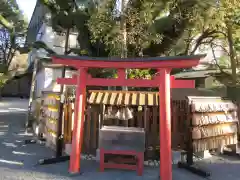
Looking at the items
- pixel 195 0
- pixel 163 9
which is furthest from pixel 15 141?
pixel 195 0

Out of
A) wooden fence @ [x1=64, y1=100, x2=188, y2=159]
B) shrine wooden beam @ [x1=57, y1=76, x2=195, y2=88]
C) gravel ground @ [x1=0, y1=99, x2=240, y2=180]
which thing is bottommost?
gravel ground @ [x1=0, y1=99, x2=240, y2=180]

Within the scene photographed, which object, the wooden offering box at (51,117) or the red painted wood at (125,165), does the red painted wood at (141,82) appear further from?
the wooden offering box at (51,117)

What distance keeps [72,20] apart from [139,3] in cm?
280

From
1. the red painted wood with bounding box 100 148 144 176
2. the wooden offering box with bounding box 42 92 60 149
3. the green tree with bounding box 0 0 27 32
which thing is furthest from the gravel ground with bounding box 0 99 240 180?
the green tree with bounding box 0 0 27 32

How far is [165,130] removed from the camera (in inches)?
220

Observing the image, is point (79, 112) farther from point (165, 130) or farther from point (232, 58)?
point (232, 58)

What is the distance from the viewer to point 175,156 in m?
7.11

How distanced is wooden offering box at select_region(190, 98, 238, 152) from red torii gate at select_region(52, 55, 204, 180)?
145cm

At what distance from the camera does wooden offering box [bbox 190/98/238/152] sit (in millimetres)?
6887

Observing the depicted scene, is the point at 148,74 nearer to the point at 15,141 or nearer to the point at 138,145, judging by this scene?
the point at 138,145

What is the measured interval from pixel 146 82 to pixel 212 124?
9.03ft

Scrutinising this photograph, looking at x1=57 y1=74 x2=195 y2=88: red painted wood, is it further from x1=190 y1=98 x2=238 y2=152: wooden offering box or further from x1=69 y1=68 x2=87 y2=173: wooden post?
x1=190 y1=98 x2=238 y2=152: wooden offering box

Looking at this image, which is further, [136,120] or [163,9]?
[163,9]

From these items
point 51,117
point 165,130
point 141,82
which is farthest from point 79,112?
point 51,117
